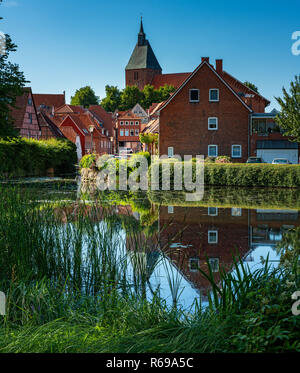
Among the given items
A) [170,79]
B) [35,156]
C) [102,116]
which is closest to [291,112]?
[35,156]

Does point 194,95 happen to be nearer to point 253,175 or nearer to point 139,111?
point 253,175

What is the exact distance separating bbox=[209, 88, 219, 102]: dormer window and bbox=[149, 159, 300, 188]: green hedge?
15.3 meters

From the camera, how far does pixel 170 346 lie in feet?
11.0

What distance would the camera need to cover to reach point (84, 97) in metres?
102

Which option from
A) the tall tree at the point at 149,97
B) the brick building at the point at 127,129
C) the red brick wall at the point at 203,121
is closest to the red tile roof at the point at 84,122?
the red brick wall at the point at 203,121

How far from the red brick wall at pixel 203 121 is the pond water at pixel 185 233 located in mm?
21335

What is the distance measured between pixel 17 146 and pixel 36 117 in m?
18.9

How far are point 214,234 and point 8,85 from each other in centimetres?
1529

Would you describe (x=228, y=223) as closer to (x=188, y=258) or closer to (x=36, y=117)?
(x=188, y=258)

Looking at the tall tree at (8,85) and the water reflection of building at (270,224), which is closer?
the water reflection of building at (270,224)

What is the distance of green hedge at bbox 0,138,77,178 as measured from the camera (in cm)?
3153

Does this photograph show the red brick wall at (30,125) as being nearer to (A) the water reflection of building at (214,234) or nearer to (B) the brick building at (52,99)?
(A) the water reflection of building at (214,234)
